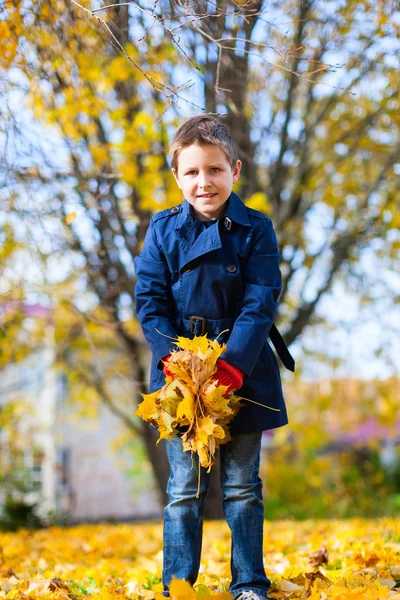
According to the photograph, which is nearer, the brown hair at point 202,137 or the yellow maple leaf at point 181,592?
the yellow maple leaf at point 181,592

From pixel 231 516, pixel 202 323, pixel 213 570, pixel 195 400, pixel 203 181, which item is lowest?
pixel 213 570

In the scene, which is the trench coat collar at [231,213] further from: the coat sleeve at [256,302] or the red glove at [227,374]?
the red glove at [227,374]

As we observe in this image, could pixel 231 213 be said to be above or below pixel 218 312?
above

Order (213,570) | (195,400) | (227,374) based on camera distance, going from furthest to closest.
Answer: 1. (213,570)
2. (227,374)
3. (195,400)

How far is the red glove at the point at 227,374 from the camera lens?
236 centimetres

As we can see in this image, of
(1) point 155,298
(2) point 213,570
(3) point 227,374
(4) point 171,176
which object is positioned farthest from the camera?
(4) point 171,176

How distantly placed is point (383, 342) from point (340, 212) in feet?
7.20

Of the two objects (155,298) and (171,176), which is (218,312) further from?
(171,176)

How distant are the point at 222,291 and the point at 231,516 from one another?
2.77 ft

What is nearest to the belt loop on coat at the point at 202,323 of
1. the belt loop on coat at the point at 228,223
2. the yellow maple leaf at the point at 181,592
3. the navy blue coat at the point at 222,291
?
the navy blue coat at the point at 222,291

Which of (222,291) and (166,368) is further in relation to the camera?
(222,291)

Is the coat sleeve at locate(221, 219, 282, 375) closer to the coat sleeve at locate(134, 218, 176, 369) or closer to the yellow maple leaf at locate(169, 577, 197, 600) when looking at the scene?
the coat sleeve at locate(134, 218, 176, 369)

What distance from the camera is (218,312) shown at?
2.55 m

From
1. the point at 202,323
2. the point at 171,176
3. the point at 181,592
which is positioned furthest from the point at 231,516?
the point at 171,176
